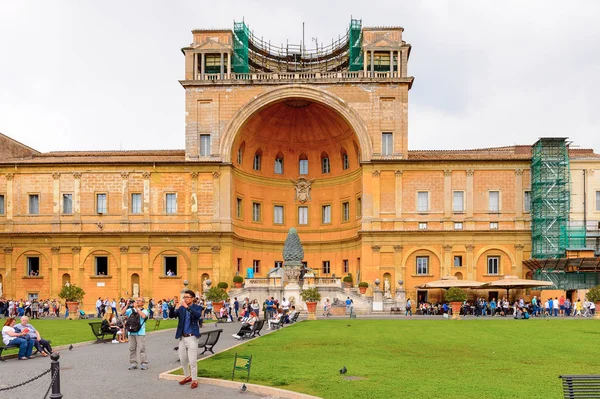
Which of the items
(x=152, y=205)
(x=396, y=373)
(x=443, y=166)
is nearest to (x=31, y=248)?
(x=152, y=205)

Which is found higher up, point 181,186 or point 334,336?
point 181,186

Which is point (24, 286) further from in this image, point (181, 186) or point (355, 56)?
point (355, 56)

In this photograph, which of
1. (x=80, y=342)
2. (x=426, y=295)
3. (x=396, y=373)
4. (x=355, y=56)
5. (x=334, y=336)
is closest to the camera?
(x=396, y=373)

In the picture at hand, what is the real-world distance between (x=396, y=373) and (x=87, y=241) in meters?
39.1

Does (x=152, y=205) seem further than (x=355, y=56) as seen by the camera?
No

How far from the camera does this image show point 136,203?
50281 mm

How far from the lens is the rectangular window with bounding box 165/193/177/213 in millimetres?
49875

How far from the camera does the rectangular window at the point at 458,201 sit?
49.4m

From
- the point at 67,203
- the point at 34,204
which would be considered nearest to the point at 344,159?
the point at 67,203

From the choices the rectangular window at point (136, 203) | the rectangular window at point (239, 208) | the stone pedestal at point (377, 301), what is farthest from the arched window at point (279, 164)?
the stone pedestal at point (377, 301)

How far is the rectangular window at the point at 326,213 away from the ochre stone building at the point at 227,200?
4.12 metres

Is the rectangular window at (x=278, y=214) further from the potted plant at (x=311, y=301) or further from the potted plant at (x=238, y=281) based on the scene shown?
the potted plant at (x=311, y=301)

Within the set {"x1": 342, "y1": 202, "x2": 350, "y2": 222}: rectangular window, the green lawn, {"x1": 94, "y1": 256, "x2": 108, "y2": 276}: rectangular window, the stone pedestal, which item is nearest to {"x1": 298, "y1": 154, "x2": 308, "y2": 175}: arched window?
{"x1": 342, "y1": 202, "x2": 350, "y2": 222}: rectangular window

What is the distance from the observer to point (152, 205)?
4984 cm
